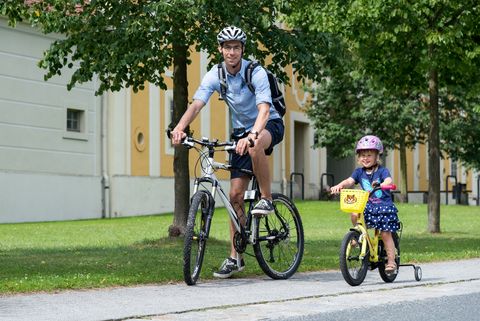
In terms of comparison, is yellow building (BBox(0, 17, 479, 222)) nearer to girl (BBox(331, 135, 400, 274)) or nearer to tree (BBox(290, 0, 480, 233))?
tree (BBox(290, 0, 480, 233))

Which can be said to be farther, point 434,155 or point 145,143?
point 145,143

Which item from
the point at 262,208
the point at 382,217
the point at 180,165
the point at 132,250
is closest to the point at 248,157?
the point at 262,208

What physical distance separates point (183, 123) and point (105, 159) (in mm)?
23962

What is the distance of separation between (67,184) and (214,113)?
802 cm

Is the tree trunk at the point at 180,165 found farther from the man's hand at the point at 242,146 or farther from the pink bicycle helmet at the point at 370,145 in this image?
the man's hand at the point at 242,146

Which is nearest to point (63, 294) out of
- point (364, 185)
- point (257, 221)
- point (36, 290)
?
point (36, 290)

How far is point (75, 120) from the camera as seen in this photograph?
109ft

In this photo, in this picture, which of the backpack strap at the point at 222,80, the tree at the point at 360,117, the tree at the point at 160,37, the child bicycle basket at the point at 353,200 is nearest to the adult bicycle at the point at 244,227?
the backpack strap at the point at 222,80

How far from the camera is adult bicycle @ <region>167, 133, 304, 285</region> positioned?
9641 millimetres

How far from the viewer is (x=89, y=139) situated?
3328cm

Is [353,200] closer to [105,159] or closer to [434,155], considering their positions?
[434,155]

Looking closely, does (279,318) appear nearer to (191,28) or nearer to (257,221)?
(257,221)

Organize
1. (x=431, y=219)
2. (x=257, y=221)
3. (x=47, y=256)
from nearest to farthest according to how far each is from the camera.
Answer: (x=257, y=221) → (x=47, y=256) → (x=431, y=219)

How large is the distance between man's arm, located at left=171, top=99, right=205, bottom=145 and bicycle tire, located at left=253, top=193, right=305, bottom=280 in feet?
3.57
